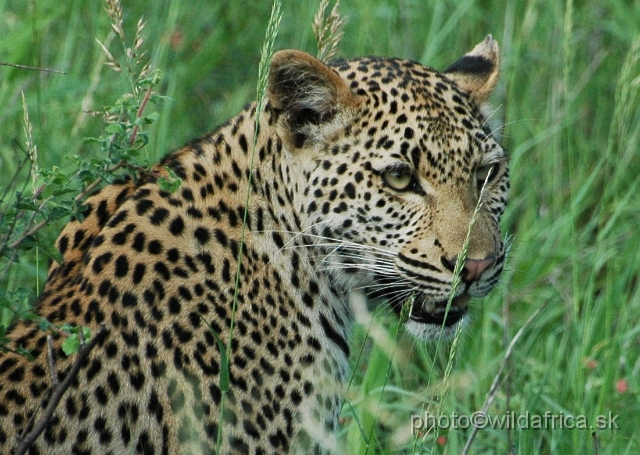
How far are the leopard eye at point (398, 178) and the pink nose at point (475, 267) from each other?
43 centimetres

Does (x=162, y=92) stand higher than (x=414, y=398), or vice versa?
(x=162, y=92)

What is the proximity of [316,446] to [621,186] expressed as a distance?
4.39 m

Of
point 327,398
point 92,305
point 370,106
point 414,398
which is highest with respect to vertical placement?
point 370,106

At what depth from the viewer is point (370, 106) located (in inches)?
207

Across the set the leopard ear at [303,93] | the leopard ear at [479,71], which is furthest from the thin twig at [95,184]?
the leopard ear at [479,71]

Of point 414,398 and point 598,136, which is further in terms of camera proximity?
point 598,136

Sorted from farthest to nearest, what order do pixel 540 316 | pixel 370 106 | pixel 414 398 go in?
1. pixel 540 316
2. pixel 414 398
3. pixel 370 106

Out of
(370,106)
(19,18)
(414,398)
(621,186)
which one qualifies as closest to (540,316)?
(414,398)

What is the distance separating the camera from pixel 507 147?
8672 millimetres

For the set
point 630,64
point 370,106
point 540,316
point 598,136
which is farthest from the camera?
point 598,136

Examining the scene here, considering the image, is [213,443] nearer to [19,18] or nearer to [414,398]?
[414,398]

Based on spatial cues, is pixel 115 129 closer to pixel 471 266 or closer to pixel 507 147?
pixel 471 266

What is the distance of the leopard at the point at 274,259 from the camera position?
4742 mm

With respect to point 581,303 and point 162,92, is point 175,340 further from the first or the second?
point 162,92
